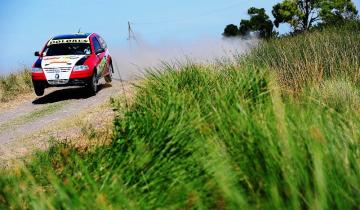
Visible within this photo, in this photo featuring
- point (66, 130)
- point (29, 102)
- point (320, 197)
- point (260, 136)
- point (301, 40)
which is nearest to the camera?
point (320, 197)

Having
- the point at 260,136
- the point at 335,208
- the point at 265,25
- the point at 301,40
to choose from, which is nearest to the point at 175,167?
the point at 260,136

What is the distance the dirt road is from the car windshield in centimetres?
142

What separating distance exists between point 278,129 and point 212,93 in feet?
11.0

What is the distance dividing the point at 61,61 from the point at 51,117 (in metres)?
3.08

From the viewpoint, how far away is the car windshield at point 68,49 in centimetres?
1681

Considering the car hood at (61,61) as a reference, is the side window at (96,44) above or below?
above

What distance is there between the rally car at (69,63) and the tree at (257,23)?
31.0m

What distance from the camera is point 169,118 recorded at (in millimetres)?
5180

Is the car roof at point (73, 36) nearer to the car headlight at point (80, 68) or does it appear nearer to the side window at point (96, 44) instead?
the side window at point (96, 44)

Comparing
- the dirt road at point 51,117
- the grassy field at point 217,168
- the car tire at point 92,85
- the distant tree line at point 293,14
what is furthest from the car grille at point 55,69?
the distant tree line at point 293,14

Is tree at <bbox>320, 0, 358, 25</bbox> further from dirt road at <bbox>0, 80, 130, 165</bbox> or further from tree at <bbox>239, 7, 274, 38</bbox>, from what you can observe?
dirt road at <bbox>0, 80, 130, 165</bbox>

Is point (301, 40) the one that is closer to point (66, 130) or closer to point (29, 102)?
point (66, 130)

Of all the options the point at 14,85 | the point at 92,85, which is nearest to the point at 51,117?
the point at 92,85

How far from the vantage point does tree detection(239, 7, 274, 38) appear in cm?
4709
